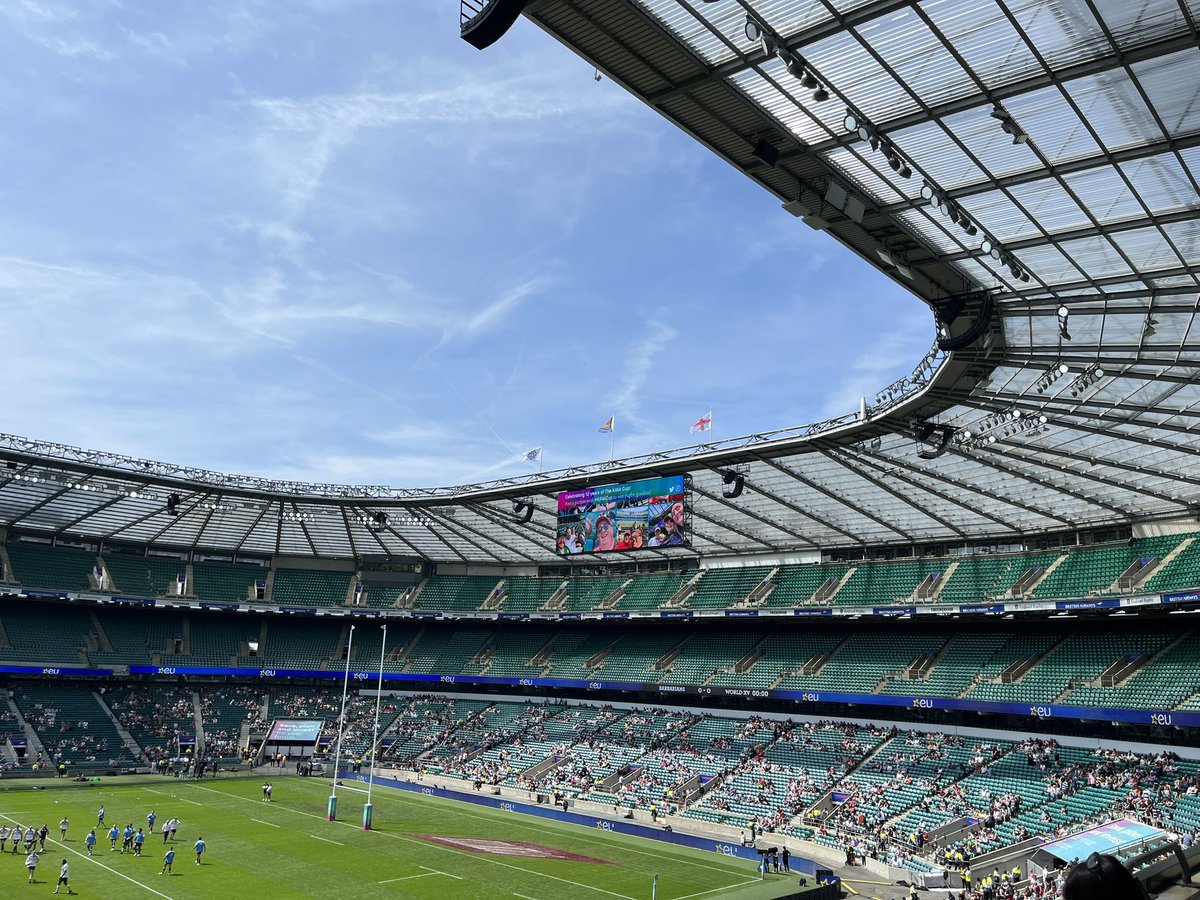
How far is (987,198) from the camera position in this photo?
24219mm

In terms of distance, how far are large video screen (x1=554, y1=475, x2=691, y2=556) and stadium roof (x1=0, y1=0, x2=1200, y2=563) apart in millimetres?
2942

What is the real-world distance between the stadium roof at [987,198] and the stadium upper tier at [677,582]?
3.40 meters

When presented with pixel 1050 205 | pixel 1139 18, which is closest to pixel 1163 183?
pixel 1050 205

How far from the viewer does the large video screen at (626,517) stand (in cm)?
5334

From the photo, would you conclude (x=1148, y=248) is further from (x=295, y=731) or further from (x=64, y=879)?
(x=295, y=731)

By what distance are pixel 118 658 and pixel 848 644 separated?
60635 mm

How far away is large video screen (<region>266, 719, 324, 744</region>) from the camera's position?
76.2 m

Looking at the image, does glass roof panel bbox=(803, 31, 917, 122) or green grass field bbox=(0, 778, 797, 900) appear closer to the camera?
glass roof panel bbox=(803, 31, 917, 122)

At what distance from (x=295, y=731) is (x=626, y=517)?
40.6 m

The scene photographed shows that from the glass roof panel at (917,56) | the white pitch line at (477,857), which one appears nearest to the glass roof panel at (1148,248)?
the glass roof panel at (917,56)

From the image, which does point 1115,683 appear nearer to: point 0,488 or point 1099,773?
point 1099,773

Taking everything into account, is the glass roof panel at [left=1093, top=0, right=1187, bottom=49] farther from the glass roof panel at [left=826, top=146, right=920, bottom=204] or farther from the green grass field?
the green grass field

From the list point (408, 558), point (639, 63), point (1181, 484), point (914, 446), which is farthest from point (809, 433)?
point (408, 558)

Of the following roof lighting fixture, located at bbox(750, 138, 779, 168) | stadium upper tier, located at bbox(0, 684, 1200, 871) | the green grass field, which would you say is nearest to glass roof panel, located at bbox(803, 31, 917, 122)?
roof lighting fixture, located at bbox(750, 138, 779, 168)
